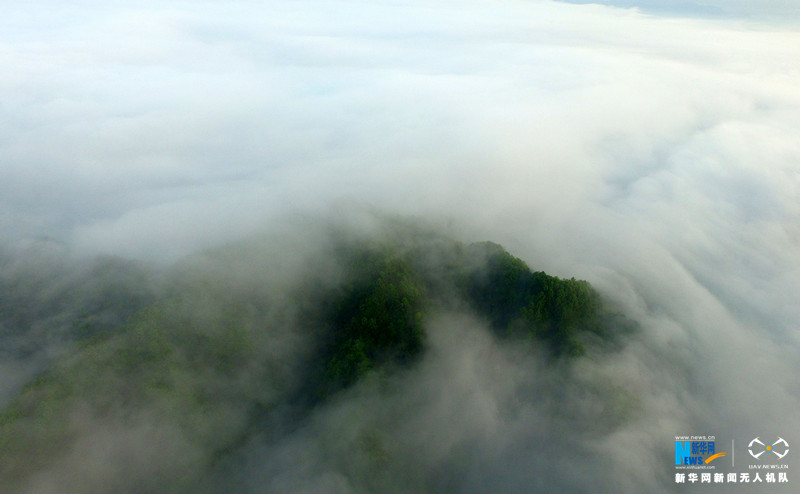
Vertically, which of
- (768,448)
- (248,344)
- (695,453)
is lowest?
(768,448)

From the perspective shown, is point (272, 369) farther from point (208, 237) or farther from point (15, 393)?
point (208, 237)

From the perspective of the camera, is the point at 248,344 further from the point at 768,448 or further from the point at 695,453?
the point at 768,448

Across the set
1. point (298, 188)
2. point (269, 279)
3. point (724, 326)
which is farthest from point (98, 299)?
point (724, 326)

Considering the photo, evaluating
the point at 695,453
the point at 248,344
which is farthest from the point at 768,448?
the point at 248,344

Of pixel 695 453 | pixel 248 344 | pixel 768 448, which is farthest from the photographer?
pixel 248 344

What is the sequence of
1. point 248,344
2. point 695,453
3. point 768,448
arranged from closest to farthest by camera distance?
point 695,453 < point 768,448 < point 248,344

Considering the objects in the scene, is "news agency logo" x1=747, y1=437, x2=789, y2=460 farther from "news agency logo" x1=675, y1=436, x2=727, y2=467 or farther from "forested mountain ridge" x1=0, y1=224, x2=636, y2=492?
"forested mountain ridge" x1=0, y1=224, x2=636, y2=492

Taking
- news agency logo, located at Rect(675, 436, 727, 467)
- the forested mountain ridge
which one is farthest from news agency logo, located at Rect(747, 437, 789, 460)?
the forested mountain ridge
